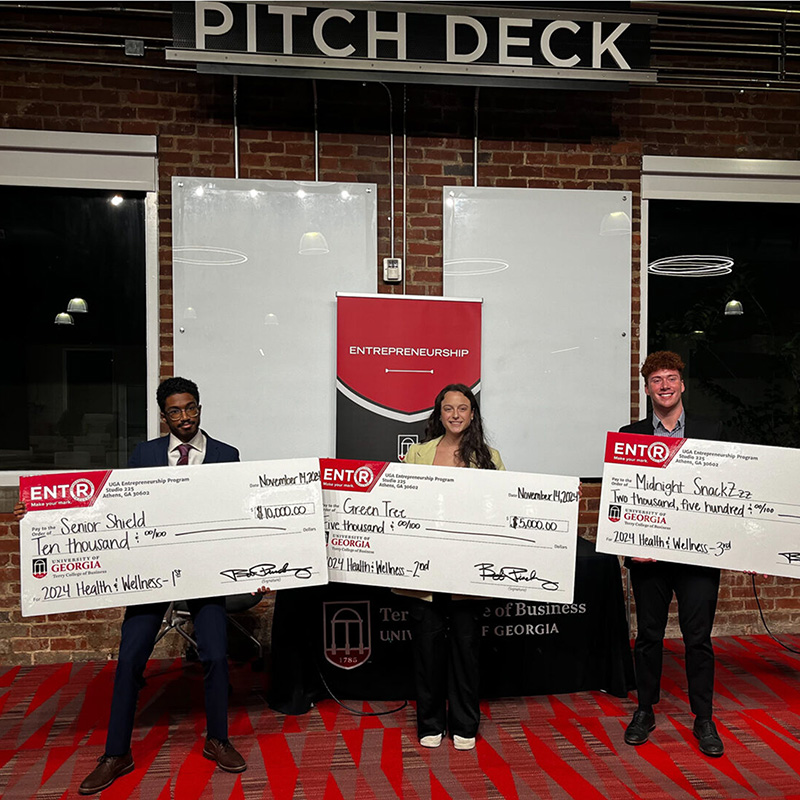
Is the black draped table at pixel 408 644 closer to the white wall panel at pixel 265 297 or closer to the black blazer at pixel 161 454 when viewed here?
the black blazer at pixel 161 454

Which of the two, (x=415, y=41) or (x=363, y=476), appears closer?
(x=363, y=476)

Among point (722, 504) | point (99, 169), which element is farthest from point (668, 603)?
point (99, 169)

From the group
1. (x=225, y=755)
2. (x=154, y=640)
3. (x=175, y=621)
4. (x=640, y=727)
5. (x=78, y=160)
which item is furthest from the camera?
(x=78, y=160)

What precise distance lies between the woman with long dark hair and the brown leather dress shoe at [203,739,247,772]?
0.74 metres

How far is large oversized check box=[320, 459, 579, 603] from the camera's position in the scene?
9.67 ft

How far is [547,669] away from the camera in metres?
3.46

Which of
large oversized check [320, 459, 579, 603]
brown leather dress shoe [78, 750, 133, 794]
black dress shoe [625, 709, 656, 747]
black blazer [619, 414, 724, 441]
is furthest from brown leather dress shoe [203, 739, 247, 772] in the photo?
black blazer [619, 414, 724, 441]

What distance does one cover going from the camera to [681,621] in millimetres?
2990

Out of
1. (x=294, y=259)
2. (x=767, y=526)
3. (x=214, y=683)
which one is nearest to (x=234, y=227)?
(x=294, y=259)

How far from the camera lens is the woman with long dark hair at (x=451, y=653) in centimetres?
296

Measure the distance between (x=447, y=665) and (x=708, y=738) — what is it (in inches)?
42.6

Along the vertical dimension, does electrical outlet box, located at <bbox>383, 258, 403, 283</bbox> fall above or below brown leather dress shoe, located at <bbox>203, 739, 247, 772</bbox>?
above

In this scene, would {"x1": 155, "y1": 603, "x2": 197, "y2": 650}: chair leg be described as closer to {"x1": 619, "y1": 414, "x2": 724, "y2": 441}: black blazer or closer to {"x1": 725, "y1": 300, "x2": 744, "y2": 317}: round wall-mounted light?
{"x1": 619, "y1": 414, "x2": 724, "y2": 441}: black blazer

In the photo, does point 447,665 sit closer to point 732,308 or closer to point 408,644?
point 408,644
